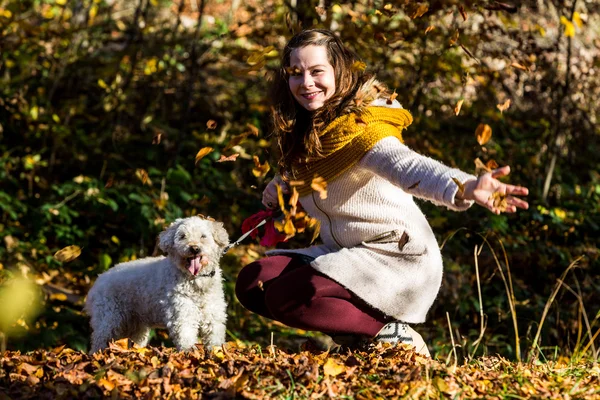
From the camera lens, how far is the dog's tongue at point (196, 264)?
361 cm

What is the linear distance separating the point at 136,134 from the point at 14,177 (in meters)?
1.54

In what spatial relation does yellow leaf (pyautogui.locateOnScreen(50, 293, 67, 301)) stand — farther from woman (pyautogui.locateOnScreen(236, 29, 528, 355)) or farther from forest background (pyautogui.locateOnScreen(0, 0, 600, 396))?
woman (pyautogui.locateOnScreen(236, 29, 528, 355))

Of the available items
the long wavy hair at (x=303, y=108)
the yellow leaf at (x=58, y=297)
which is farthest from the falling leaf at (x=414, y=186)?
the yellow leaf at (x=58, y=297)

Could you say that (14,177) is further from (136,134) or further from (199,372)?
(199,372)

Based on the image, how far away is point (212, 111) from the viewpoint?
352 inches

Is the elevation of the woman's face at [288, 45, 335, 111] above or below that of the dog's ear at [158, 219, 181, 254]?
above

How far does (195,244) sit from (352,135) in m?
1.04

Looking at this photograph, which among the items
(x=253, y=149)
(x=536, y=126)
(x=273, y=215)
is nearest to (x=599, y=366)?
(x=273, y=215)

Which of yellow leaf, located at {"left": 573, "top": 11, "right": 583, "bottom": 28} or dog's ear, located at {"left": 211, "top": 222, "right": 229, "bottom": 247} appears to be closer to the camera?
dog's ear, located at {"left": 211, "top": 222, "right": 229, "bottom": 247}

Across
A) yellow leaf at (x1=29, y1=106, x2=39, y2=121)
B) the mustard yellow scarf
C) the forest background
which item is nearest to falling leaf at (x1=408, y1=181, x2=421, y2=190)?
the mustard yellow scarf

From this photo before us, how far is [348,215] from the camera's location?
3355 millimetres

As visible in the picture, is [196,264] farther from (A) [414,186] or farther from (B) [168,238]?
(A) [414,186]

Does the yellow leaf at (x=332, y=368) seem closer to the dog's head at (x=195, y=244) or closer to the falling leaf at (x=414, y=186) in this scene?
the falling leaf at (x=414, y=186)

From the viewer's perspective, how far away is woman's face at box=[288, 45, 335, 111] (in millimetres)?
3352
